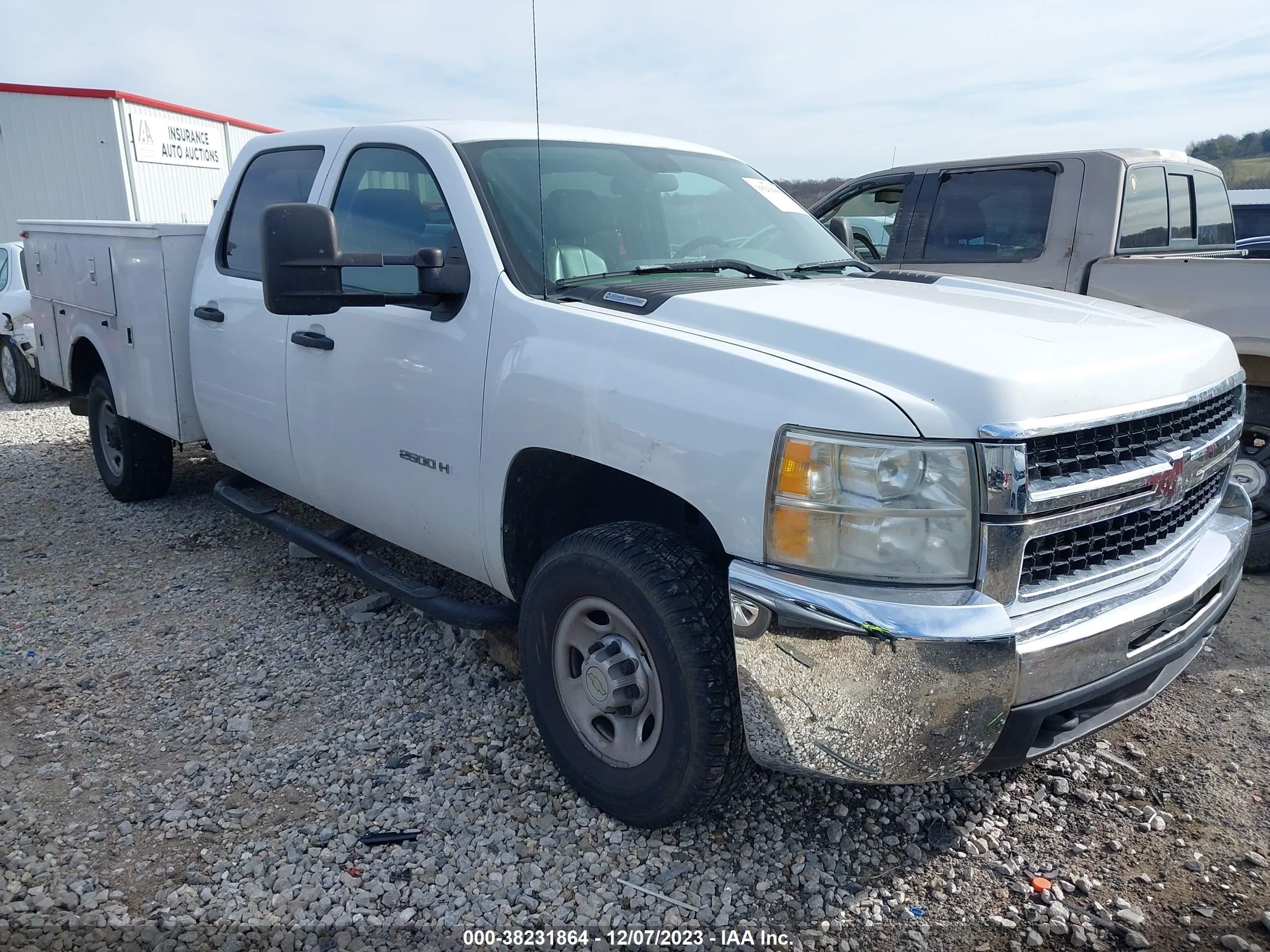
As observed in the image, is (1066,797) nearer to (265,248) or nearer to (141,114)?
(265,248)

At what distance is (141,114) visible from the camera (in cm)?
1870

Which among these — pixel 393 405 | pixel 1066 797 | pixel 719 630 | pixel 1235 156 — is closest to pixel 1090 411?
pixel 719 630

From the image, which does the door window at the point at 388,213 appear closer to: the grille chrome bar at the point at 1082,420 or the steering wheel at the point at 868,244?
the grille chrome bar at the point at 1082,420

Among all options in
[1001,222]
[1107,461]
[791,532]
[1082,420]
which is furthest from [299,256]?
[1001,222]

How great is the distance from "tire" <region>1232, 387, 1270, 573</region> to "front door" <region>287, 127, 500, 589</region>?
372 cm

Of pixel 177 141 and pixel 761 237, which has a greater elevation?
pixel 177 141

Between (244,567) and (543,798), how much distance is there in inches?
103

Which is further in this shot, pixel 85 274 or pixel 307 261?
pixel 85 274

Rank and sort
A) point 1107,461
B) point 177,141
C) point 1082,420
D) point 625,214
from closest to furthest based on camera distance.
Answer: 1. point 1082,420
2. point 1107,461
3. point 625,214
4. point 177,141

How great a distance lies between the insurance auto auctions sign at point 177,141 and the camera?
18703mm

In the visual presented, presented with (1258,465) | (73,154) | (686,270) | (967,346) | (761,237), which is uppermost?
(73,154)

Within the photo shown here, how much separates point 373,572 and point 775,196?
7.31 ft

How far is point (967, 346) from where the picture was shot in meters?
2.21

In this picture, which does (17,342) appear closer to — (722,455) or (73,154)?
(722,455)
